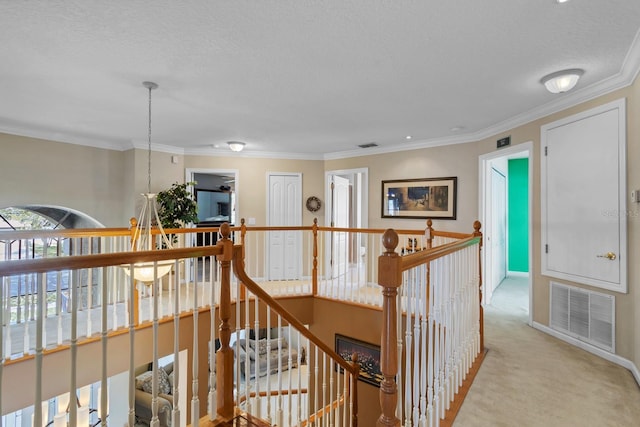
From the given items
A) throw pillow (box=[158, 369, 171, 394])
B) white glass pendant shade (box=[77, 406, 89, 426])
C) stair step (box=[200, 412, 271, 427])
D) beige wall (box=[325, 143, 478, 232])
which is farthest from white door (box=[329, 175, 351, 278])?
stair step (box=[200, 412, 271, 427])

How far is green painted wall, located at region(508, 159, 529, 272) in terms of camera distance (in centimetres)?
647

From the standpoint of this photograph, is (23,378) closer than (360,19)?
No

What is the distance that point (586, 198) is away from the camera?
3045 millimetres

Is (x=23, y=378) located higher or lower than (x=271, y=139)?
lower

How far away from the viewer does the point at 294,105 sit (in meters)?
3.49

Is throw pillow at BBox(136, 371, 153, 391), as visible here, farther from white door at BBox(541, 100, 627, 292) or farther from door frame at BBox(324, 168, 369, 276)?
white door at BBox(541, 100, 627, 292)

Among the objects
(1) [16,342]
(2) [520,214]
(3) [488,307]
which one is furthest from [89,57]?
(2) [520,214]

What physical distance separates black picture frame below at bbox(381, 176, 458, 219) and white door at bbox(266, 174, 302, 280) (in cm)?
174

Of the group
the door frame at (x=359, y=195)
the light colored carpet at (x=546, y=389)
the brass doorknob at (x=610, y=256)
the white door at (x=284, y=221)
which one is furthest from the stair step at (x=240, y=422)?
the white door at (x=284, y=221)

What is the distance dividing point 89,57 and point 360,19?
2066mm

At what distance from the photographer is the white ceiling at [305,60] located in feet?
6.19

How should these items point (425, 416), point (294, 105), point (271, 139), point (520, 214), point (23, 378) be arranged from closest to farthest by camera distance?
point (425, 416), point (23, 378), point (294, 105), point (271, 139), point (520, 214)

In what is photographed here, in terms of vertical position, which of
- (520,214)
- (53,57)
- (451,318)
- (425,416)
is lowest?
(425,416)

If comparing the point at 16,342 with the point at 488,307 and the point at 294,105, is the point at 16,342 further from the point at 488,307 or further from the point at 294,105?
the point at 488,307
